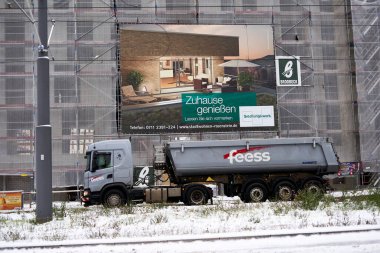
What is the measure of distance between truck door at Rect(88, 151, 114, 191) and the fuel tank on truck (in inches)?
85.9

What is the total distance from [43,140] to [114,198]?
16.5ft

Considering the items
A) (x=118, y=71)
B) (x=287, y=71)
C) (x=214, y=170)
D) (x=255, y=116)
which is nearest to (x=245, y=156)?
(x=214, y=170)

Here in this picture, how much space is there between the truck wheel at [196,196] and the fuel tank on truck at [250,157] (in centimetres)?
56

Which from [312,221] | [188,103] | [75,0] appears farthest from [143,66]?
[312,221]

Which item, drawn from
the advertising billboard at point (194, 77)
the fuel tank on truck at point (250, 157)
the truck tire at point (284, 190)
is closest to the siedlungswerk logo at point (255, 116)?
the advertising billboard at point (194, 77)

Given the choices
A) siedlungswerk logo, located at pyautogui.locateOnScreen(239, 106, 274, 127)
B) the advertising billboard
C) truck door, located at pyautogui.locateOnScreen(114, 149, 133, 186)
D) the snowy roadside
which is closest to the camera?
the snowy roadside

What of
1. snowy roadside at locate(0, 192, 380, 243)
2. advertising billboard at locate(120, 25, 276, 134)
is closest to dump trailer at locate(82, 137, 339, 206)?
snowy roadside at locate(0, 192, 380, 243)

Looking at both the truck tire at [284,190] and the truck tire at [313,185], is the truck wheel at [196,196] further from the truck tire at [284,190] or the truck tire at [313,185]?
the truck tire at [313,185]

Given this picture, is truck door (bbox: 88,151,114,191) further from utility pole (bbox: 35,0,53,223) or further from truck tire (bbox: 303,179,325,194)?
truck tire (bbox: 303,179,325,194)

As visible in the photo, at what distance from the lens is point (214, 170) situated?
1758cm

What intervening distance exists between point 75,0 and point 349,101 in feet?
58.0

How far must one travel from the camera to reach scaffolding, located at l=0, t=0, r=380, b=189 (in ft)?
88.3

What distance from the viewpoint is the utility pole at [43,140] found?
1253cm

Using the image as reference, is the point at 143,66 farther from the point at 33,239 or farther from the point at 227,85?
the point at 33,239
